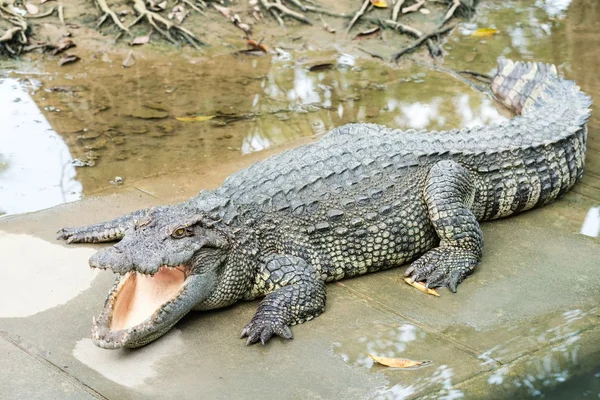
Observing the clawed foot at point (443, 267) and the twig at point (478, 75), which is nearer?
the clawed foot at point (443, 267)

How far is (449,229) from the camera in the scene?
4.87 metres

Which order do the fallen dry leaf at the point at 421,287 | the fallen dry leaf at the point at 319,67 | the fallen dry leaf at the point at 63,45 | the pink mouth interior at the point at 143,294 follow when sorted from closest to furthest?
the pink mouth interior at the point at 143,294 → the fallen dry leaf at the point at 421,287 → the fallen dry leaf at the point at 319,67 → the fallen dry leaf at the point at 63,45

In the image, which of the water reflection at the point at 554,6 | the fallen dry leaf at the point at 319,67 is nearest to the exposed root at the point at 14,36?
the fallen dry leaf at the point at 319,67

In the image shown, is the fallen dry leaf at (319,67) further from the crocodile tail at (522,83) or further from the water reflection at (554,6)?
the water reflection at (554,6)

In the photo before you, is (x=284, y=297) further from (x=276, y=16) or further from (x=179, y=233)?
(x=276, y=16)

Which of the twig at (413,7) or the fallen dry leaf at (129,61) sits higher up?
the twig at (413,7)

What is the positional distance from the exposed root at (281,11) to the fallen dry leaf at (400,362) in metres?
6.60

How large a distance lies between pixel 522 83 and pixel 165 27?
4413mm

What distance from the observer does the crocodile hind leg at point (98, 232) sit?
5.06m

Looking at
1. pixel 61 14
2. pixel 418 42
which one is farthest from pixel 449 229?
pixel 61 14

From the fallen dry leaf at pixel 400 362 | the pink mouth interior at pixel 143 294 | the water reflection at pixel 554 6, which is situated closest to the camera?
the fallen dry leaf at pixel 400 362

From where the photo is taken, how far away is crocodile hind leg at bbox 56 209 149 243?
199 inches

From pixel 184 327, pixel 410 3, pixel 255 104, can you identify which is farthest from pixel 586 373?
pixel 410 3

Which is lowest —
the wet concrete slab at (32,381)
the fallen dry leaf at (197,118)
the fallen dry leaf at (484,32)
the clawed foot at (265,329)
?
the fallen dry leaf at (197,118)
